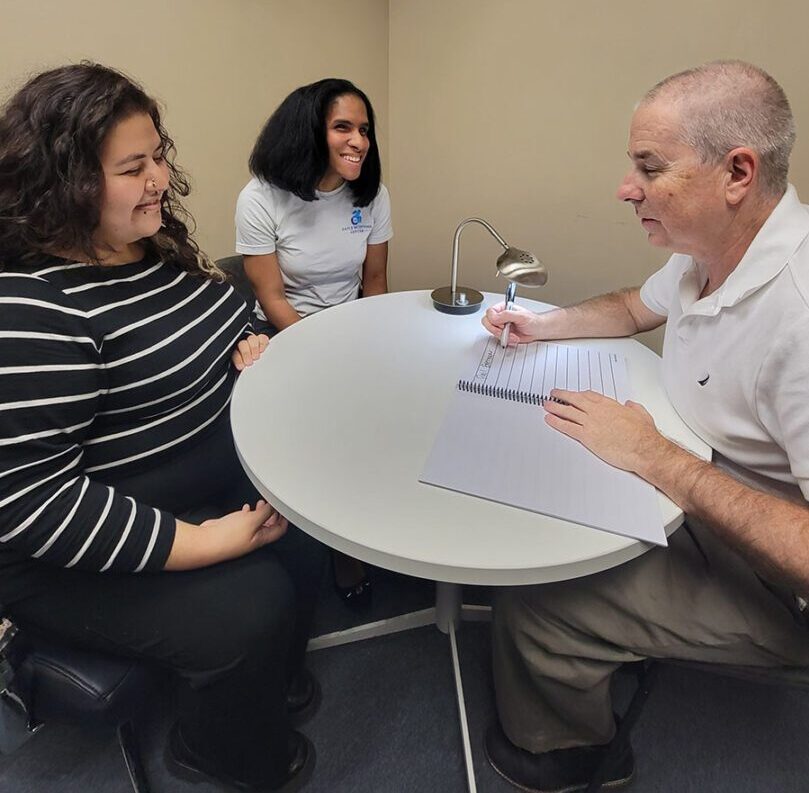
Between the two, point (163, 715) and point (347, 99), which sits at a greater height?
point (347, 99)

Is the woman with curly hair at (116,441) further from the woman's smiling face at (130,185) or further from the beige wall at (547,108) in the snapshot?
the beige wall at (547,108)

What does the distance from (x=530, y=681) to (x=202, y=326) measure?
92 cm

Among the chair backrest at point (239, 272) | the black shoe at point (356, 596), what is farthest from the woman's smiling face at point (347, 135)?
the black shoe at point (356, 596)

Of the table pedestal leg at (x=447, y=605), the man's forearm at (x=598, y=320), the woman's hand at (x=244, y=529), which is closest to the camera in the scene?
the woman's hand at (x=244, y=529)

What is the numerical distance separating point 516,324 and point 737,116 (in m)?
0.52

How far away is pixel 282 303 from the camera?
1.59 metres

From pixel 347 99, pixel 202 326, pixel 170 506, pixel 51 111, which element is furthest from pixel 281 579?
pixel 347 99

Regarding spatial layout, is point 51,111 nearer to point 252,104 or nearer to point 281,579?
point 281,579

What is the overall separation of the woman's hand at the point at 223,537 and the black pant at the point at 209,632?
3cm

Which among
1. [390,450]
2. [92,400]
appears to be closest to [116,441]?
[92,400]

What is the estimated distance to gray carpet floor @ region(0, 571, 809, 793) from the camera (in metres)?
1.13

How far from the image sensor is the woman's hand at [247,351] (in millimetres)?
1110

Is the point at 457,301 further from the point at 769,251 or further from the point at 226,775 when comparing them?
the point at 226,775

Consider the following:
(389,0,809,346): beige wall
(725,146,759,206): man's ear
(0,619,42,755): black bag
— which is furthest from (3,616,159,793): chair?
(389,0,809,346): beige wall
